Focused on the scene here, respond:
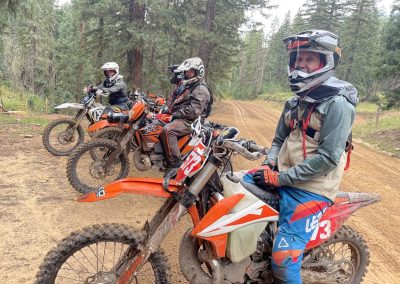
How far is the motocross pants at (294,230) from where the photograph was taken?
2.79 metres

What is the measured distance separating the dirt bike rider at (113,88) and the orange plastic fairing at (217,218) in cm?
554

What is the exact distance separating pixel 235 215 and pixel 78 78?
2467 cm

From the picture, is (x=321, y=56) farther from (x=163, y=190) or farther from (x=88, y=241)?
(x=88, y=241)

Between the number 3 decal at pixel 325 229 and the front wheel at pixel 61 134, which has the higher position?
the number 3 decal at pixel 325 229

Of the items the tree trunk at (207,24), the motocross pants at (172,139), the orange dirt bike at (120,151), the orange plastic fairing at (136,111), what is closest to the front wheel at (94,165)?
the orange dirt bike at (120,151)

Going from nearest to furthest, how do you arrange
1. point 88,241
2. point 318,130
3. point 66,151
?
point 88,241 → point 318,130 → point 66,151

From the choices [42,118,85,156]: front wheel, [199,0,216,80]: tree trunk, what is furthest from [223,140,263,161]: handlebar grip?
[199,0,216,80]: tree trunk

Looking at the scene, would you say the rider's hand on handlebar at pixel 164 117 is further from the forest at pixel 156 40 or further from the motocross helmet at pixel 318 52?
the forest at pixel 156 40

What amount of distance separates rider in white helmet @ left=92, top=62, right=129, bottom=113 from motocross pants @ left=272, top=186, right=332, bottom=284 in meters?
5.69

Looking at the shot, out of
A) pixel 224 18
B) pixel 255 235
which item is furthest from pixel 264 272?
pixel 224 18

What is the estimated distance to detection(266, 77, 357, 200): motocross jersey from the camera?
2.68 meters

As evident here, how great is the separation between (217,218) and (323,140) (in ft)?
3.43

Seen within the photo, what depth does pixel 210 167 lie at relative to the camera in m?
2.73

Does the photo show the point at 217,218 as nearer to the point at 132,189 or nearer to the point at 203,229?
the point at 203,229
